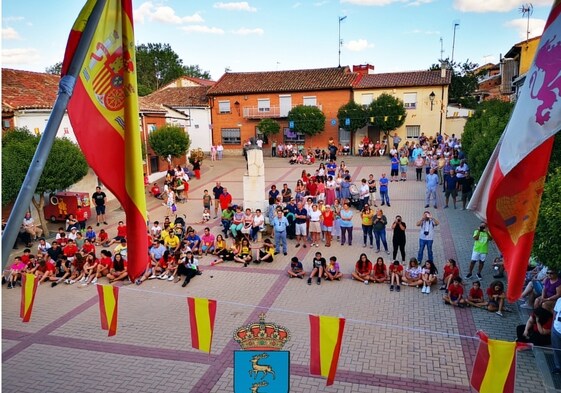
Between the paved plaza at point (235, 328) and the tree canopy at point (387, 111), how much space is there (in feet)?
75.8

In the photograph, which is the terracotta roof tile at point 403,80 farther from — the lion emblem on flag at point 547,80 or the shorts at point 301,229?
the lion emblem on flag at point 547,80

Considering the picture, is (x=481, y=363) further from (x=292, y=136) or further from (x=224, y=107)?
(x=224, y=107)

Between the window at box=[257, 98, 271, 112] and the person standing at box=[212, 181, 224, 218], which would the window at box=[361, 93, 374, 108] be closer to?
the window at box=[257, 98, 271, 112]

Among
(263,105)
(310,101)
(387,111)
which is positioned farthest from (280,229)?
(263,105)

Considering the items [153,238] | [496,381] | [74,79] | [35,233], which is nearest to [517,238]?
[496,381]

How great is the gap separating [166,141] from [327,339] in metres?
22.0

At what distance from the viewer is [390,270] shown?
1233 centimetres

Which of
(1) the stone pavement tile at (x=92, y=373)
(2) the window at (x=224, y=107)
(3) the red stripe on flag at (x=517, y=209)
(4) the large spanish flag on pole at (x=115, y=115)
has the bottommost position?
(1) the stone pavement tile at (x=92, y=373)

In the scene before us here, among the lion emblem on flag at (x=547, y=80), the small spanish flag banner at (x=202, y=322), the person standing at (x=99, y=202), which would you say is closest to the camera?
the lion emblem on flag at (x=547, y=80)

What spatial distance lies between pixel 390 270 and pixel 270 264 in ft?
12.6

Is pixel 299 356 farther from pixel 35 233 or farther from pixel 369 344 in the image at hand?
pixel 35 233

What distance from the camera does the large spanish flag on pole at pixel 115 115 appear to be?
3.94 m

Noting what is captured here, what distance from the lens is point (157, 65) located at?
232ft

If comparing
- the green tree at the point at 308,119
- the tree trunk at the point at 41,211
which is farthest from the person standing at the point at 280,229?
the green tree at the point at 308,119
